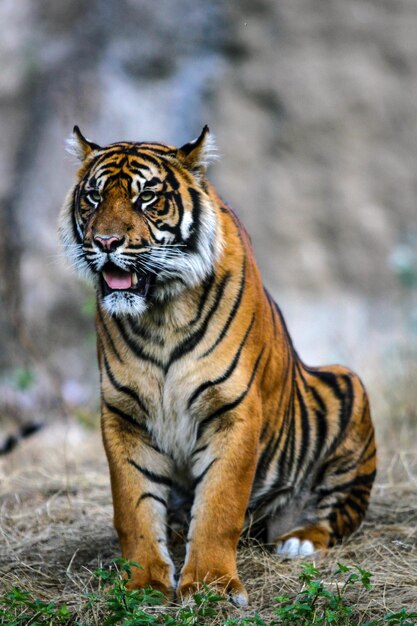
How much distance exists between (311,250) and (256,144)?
118cm

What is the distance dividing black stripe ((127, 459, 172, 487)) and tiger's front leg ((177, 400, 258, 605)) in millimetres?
125

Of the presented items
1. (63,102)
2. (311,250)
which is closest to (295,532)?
(63,102)

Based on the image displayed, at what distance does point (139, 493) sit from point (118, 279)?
2.63ft

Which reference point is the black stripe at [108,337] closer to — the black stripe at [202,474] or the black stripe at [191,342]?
the black stripe at [191,342]

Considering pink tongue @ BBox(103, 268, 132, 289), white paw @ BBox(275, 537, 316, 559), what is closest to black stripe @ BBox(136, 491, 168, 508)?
white paw @ BBox(275, 537, 316, 559)

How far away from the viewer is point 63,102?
8.44m

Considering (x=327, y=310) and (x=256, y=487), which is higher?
(x=327, y=310)

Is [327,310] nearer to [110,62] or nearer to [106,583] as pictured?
[110,62]

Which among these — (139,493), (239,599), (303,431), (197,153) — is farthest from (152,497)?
(197,153)

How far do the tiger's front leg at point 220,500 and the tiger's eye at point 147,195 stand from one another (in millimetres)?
859

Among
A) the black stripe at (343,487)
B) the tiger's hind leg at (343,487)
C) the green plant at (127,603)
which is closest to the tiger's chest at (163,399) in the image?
the green plant at (127,603)

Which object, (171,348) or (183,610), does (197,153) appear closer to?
(171,348)

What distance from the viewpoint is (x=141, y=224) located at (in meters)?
3.72

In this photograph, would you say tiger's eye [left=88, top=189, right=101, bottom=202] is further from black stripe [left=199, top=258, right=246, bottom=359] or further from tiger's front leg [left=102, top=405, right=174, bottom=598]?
tiger's front leg [left=102, top=405, right=174, bottom=598]
